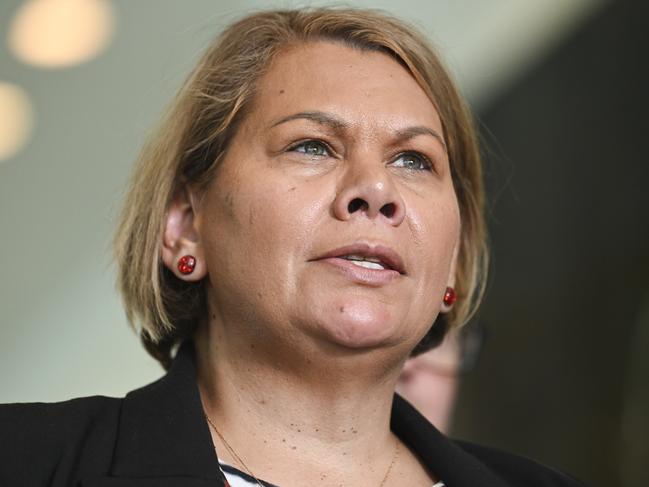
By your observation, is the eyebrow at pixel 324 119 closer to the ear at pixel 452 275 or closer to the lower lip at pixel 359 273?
the lower lip at pixel 359 273

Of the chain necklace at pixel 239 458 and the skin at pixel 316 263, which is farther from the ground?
the skin at pixel 316 263

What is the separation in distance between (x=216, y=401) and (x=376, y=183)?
528 mm

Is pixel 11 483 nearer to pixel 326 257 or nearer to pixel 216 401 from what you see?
pixel 216 401

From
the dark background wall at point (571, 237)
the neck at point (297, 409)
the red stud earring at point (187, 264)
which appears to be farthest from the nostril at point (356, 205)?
the dark background wall at point (571, 237)

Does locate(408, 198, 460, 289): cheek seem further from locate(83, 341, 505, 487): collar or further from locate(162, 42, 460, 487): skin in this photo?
locate(83, 341, 505, 487): collar

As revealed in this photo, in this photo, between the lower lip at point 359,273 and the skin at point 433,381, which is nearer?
the lower lip at point 359,273

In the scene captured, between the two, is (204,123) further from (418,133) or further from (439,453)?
(439,453)

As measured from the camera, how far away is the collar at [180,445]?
6.75 feet

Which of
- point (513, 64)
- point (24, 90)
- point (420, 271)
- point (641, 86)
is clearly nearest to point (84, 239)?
point (24, 90)

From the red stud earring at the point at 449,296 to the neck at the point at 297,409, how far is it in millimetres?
300

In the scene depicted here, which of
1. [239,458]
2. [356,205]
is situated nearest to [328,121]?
[356,205]

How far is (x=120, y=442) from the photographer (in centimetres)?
213

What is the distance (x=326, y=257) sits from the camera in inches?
85.2

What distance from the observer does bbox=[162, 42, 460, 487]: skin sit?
7.12ft
